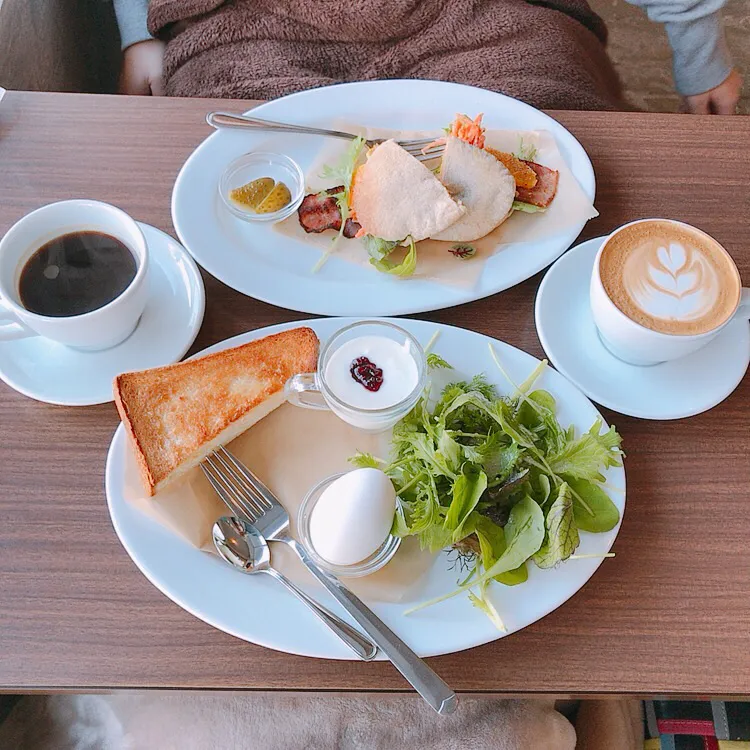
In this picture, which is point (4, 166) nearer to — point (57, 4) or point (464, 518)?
point (57, 4)

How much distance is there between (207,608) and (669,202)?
877 millimetres

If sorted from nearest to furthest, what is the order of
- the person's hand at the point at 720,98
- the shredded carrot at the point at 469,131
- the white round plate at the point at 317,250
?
1. the white round plate at the point at 317,250
2. the shredded carrot at the point at 469,131
3. the person's hand at the point at 720,98

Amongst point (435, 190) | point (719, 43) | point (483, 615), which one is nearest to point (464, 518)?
point (483, 615)

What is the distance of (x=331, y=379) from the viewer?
0.85 m

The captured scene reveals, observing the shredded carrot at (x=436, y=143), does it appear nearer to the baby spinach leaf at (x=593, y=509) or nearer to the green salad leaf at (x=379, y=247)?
the green salad leaf at (x=379, y=247)

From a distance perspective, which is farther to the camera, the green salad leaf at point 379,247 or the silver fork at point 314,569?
the green salad leaf at point 379,247

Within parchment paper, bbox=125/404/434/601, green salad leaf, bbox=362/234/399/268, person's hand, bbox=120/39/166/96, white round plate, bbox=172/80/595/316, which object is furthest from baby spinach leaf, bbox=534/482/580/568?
person's hand, bbox=120/39/166/96

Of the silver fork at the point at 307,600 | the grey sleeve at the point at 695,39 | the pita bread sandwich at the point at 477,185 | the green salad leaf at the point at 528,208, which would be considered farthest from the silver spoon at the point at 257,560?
the grey sleeve at the point at 695,39

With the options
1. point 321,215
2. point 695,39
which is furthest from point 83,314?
point 695,39

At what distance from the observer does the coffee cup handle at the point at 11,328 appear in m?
0.86

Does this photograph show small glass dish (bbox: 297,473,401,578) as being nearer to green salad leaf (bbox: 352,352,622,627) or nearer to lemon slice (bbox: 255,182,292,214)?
green salad leaf (bbox: 352,352,622,627)

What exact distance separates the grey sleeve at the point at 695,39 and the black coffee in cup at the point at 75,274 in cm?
126

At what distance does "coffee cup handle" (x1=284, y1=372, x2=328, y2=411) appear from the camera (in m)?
0.85

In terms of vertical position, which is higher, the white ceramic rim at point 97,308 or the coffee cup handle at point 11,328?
the white ceramic rim at point 97,308
